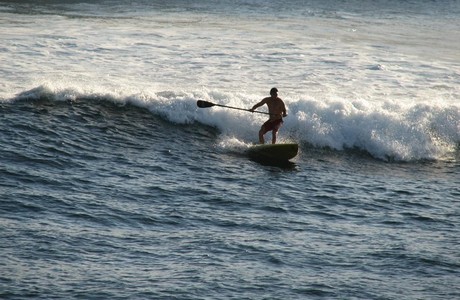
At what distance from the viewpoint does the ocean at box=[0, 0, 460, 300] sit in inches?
529

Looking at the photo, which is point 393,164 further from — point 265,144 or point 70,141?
point 70,141

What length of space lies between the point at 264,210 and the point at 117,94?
8488 millimetres

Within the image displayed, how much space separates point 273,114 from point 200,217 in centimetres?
541

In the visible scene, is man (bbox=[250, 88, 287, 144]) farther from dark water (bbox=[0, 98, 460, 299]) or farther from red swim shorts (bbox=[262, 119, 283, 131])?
dark water (bbox=[0, 98, 460, 299])

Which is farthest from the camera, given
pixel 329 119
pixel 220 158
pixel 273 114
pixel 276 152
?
pixel 329 119

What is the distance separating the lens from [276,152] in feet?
65.1

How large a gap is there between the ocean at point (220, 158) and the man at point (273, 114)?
0.74 metres

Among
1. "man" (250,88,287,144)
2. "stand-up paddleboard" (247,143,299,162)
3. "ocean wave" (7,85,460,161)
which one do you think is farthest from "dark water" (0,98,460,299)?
"man" (250,88,287,144)

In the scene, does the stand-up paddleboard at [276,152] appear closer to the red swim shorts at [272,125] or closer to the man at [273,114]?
the man at [273,114]

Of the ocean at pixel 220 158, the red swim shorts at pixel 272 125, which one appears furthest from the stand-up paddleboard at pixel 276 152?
the red swim shorts at pixel 272 125

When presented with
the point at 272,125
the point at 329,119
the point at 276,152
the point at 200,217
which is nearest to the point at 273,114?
the point at 272,125

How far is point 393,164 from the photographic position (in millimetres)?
20953

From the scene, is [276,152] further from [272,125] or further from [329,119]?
[329,119]

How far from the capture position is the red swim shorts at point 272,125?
2088 centimetres
